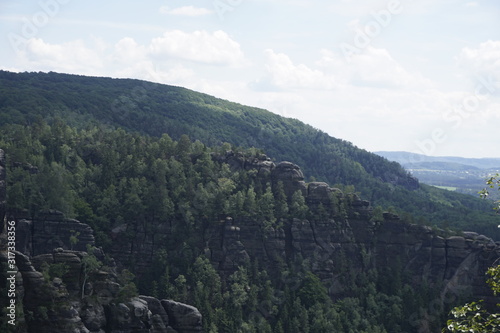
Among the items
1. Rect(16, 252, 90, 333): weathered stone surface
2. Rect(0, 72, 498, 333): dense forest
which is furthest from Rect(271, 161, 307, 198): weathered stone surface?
Rect(16, 252, 90, 333): weathered stone surface

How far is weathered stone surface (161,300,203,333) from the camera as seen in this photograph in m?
89.1

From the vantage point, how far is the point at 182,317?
89688 millimetres

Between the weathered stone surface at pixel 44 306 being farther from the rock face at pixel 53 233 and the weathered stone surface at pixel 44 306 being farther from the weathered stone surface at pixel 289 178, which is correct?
the weathered stone surface at pixel 289 178

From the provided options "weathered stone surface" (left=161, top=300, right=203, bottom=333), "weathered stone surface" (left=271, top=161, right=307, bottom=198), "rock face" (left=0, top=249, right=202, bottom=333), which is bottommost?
"weathered stone surface" (left=161, top=300, right=203, bottom=333)

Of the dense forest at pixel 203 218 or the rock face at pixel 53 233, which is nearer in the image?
the rock face at pixel 53 233

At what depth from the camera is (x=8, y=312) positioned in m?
71.8

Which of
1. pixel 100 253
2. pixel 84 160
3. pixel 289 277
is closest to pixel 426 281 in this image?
pixel 289 277

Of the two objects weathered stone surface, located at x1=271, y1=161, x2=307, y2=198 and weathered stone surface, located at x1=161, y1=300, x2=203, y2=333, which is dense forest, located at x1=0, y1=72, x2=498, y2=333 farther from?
weathered stone surface, located at x1=161, y1=300, x2=203, y2=333

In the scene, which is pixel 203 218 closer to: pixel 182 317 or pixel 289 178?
pixel 289 178

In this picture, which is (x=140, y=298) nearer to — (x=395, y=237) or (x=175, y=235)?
(x=175, y=235)

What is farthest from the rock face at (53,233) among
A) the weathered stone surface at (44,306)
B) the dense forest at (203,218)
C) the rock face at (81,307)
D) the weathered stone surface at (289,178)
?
the weathered stone surface at (289,178)

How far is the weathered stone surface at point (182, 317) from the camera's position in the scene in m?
89.1

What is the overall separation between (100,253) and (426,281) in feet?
192

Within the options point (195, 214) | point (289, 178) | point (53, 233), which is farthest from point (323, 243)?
point (53, 233)
